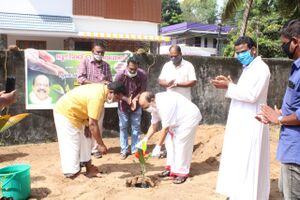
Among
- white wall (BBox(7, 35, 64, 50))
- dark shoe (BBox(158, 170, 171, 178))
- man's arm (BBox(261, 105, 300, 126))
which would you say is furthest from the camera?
white wall (BBox(7, 35, 64, 50))

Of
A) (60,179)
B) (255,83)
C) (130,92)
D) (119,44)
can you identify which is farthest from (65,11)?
(255,83)

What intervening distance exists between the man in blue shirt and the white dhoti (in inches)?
116

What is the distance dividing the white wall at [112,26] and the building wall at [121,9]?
22 centimetres

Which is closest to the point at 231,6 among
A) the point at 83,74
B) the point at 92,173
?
the point at 83,74

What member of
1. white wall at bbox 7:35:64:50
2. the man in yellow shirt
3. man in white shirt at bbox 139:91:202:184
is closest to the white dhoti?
the man in yellow shirt

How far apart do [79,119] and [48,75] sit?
2.58 meters

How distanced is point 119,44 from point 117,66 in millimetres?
10852

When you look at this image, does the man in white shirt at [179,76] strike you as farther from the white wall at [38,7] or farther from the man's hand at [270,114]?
the white wall at [38,7]

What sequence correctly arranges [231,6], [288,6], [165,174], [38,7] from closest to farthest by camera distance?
1. [165,174]
2. [231,6]
3. [288,6]
4. [38,7]

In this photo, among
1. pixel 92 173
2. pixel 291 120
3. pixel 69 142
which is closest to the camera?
pixel 291 120

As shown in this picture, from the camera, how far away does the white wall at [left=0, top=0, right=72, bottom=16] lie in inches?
676

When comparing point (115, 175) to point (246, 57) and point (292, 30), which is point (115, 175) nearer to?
point (246, 57)

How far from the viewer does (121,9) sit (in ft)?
64.3

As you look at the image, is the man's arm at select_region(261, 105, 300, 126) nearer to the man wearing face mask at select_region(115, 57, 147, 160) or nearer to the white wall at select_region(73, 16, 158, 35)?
the man wearing face mask at select_region(115, 57, 147, 160)
